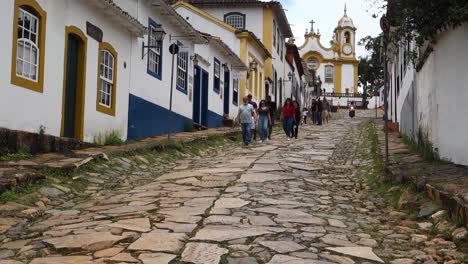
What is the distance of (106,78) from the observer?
13078 millimetres

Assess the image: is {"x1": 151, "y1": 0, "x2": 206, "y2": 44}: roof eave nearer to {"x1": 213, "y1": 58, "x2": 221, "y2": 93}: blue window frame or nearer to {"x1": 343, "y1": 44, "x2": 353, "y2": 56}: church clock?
{"x1": 213, "y1": 58, "x2": 221, "y2": 93}: blue window frame

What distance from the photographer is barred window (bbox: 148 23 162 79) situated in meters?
15.6

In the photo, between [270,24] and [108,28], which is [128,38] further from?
[270,24]

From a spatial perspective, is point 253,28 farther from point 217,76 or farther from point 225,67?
point 217,76

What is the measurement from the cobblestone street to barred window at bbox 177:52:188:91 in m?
8.15

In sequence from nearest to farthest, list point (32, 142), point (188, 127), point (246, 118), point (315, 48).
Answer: point (32, 142)
point (246, 118)
point (188, 127)
point (315, 48)

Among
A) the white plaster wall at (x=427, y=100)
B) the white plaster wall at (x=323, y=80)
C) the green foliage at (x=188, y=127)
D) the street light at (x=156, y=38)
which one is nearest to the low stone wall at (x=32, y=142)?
the street light at (x=156, y=38)

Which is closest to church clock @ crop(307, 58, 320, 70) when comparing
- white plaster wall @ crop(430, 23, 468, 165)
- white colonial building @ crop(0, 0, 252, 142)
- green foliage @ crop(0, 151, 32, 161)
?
white colonial building @ crop(0, 0, 252, 142)

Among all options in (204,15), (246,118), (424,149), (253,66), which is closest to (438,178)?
(424,149)

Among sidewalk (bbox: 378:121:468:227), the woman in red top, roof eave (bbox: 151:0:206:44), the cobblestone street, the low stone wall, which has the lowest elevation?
the cobblestone street

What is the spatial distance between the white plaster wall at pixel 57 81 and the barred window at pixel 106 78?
280mm

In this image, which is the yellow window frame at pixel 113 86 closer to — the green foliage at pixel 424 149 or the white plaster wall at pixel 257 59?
the green foliage at pixel 424 149

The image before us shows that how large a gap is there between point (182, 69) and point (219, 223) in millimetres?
12970

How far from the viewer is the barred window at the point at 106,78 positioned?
42.3 ft
